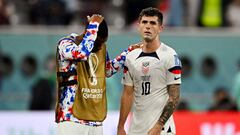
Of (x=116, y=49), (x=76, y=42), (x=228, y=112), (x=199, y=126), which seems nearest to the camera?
(x=76, y=42)

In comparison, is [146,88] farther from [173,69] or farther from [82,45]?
[82,45]

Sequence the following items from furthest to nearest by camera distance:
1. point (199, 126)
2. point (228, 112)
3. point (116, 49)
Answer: point (116, 49) → point (228, 112) → point (199, 126)

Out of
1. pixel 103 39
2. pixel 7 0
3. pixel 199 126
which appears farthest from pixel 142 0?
pixel 103 39

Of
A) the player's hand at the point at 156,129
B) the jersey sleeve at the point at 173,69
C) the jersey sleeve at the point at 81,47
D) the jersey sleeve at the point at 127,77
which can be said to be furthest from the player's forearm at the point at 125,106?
the jersey sleeve at the point at 81,47

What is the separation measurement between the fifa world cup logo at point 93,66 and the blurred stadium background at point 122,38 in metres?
8.30

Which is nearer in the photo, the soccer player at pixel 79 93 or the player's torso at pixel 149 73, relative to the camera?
the player's torso at pixel 149 73

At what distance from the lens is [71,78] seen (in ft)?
39.5

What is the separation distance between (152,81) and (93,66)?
2.40 ft

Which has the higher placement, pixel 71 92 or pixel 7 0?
pixel 7 0

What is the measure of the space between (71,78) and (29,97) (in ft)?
29.3

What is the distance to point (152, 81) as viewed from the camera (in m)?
11.9

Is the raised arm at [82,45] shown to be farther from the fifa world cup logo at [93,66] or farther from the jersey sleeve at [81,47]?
the fifa world cup logo at [93,66]

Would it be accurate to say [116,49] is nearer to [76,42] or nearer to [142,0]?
[142,0]

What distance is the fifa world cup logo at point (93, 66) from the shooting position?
12.1 meters
